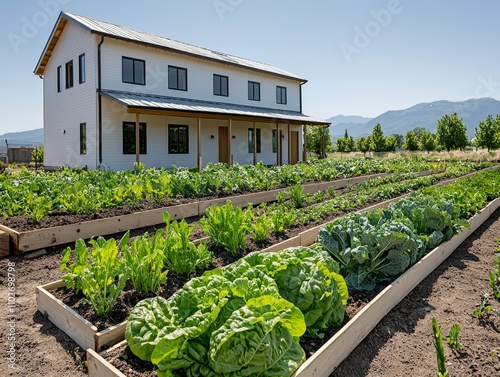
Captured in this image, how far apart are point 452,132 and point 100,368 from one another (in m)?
40.4

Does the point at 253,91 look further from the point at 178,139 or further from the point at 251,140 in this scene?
the point at 178,139

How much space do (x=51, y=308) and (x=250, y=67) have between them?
68.4ft

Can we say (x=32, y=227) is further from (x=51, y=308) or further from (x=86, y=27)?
(x=86, y=27)

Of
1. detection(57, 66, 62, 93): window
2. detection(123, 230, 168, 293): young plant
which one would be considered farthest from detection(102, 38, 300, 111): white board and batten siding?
detection(123, 230, 168, 293): young plant

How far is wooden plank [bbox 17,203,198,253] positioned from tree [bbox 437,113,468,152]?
35528 millimetres

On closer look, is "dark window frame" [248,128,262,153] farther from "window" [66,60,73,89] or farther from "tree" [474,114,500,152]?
"tree" [474,114,500,152]

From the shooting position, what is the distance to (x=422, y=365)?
314 centimetres

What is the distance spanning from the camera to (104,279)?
3447 millimetres

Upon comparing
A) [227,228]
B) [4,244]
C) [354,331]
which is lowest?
[354,331]

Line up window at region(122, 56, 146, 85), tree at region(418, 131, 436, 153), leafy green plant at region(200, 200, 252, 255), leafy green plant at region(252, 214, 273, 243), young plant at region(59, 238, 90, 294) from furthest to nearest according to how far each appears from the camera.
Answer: tree at region(418, 131, 436, 153), window at region(122, 56, 146, 85), leafy green plant at region(252, 214, 273, 243), leafy green plant at region(200, 200, 252, 255), young plant at region(59, 238, 90, 294)

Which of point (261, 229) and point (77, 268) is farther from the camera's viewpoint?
point (261, 229)

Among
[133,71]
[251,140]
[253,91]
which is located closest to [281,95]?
[253,91]

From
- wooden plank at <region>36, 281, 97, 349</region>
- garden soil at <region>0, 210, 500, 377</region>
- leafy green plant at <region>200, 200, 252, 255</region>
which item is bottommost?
garden soil at <region>0, 210, 500, 377</region>

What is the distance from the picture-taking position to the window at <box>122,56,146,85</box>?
16.9 meters
